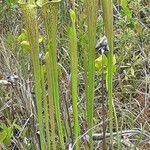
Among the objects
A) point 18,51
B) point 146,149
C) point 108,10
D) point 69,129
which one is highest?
point 108,10

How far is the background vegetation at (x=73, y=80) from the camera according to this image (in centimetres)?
88

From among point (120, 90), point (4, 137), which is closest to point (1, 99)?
point (4, 137)

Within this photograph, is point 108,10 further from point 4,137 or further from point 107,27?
point 4,137

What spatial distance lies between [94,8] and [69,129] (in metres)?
0.51

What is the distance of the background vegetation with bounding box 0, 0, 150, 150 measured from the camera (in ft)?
2.89

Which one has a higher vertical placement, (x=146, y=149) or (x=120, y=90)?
(x=120, y=90)

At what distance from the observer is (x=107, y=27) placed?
0.90 m

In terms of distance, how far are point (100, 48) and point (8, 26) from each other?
143 centimetres

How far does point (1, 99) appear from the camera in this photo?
154 cm

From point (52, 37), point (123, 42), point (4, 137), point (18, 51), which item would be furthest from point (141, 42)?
point (52, 37)

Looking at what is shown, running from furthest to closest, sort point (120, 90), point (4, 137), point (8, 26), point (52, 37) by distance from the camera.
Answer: point (8, 26), point (120, 90), point (4, 137), point (52, 37)

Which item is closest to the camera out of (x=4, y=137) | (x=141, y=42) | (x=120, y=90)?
(x=4, y=137)

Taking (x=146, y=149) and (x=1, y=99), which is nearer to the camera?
(x=146, y=149)

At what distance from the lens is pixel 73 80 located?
37.6 inches
